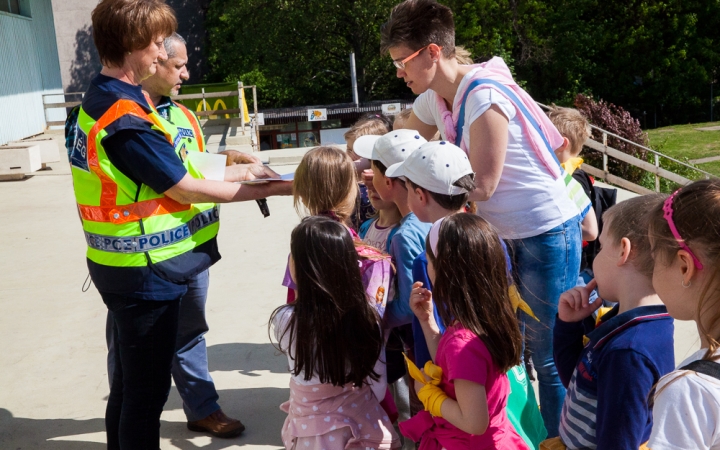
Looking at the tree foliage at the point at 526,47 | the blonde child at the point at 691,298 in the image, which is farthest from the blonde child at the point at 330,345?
the tree foliage at the point at 526,47

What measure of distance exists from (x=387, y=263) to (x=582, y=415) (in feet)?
3.00

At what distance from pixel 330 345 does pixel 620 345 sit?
996 millimetres

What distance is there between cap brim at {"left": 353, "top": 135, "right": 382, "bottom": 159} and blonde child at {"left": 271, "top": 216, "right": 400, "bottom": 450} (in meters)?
0.70

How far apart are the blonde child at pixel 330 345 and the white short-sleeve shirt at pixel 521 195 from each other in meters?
0.67

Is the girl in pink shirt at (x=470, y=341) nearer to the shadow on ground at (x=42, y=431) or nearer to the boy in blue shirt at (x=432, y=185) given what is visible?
the boy in blue shirt at (x=432, y=185)

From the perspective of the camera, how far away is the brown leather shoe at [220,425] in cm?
356

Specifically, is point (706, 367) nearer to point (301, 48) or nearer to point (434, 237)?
point (434, 237)

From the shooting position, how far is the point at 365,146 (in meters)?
3.21

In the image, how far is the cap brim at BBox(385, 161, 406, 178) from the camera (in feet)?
8.75

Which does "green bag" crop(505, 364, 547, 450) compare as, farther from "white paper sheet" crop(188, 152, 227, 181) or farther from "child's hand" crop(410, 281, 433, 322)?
"white paper sheet" crop(188, 152, 227, 181)

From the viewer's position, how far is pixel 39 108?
22.0 meters

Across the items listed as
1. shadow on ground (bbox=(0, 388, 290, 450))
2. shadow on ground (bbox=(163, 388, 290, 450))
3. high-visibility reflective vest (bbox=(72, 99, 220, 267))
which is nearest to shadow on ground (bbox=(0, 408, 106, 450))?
shadow on ground (bbox=(0, 388, 290, 450))

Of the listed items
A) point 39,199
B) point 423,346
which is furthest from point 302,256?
point 39,199

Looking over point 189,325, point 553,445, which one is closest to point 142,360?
point 189,325
